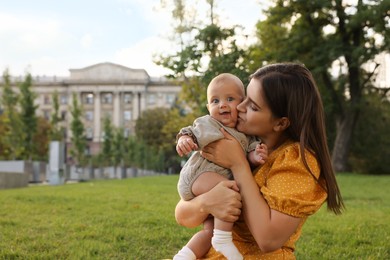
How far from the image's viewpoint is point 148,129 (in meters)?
75.2

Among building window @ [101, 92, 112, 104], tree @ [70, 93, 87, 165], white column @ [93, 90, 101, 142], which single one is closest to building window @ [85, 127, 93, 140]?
white column @ [93, 90, 101, 142]

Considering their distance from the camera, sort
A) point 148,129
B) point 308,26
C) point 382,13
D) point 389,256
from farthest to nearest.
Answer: point 148,129 < point 308,26 < point 382,13 < point 389,256

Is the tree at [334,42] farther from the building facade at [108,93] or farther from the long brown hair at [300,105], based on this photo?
the building facade at [108,93]

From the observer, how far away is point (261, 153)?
2.15 metres

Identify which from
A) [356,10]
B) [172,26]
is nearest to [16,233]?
[172,26]

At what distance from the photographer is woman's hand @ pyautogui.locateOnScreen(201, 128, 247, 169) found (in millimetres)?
2162

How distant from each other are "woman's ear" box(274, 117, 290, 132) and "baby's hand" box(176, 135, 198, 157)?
360mm

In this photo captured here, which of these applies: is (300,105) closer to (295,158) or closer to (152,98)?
(295,158)

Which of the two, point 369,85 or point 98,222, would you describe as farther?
point 369,85

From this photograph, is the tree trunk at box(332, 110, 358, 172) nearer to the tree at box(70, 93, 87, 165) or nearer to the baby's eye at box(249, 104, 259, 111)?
the tree at box(70, 93, 87, 165)

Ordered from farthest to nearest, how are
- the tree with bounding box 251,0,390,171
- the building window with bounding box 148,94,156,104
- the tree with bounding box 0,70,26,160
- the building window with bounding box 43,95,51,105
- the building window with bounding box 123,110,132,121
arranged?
1. the building window with bounding box 148,94,156,104
2. the building window with bounding box 123,110,132,121
3. the building window with bounding box 43,95,51,105
4. the tree with bounding box 0,70,26,160
5. the tree with bounding box 251,0,390,171

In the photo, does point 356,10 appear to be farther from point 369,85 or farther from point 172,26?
point 172,26

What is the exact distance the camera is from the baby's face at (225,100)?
92.9 inches

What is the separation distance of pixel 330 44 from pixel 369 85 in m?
5.40
